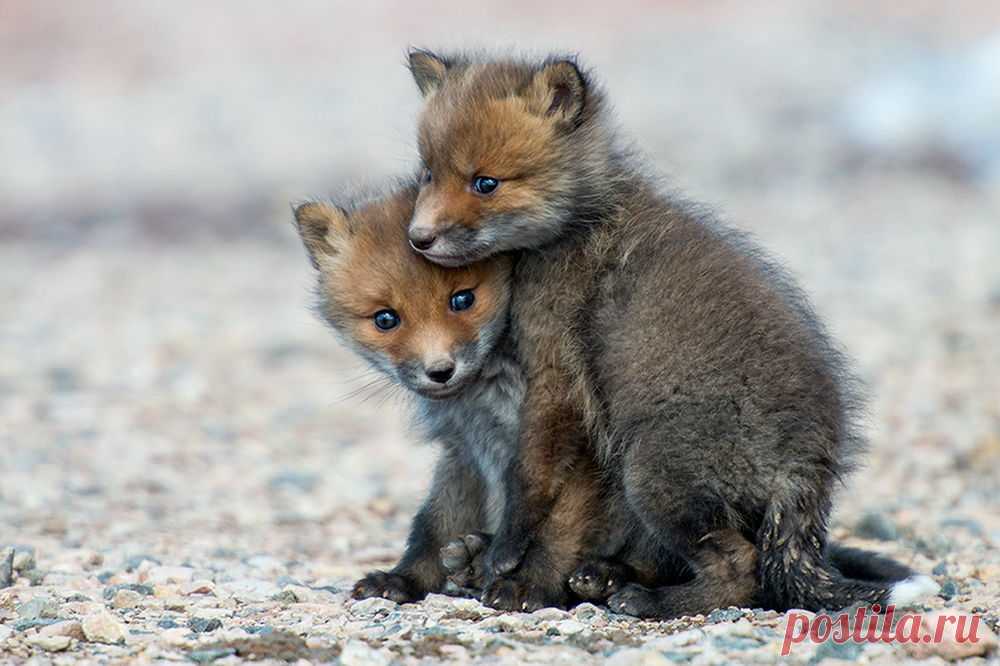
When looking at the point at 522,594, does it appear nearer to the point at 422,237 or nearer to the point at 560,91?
the point at 422,237

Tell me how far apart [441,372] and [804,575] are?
5.43 feet

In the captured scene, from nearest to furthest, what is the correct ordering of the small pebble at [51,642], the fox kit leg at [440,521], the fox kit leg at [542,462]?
1. the small pebble at [51,642]
2. the fox kit leg at [542,462]
3. the fox kit leg at [440,521]

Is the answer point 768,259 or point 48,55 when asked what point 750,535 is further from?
point 48,55

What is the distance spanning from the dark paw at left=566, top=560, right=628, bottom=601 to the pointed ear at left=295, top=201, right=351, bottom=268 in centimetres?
184

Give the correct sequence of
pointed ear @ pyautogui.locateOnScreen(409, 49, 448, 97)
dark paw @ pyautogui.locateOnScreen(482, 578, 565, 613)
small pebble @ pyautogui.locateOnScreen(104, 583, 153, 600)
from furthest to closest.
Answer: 1. pointed ear @ pyautogui.locateOnScreen(409, 49, 448, 97)
2. small pebble @ pyautogui.locateOnScreen(104, 583, 153, 600)
3. dark paw @ pyautogui.locateOnScreen(482, 578, 565, 613)

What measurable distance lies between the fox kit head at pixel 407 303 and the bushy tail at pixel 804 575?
4.69ft

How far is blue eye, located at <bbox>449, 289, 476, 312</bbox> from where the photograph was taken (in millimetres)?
6070

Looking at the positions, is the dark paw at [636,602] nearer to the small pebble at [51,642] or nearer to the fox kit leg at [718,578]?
the fox kit leg at [718,578]

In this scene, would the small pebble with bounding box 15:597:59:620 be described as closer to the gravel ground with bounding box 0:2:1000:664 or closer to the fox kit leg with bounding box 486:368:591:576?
the gravel ground with bounding box 0:2:1000:664

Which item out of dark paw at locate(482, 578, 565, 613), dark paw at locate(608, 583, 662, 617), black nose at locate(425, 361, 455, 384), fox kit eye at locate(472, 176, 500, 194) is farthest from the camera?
fox kit eye at locate(472, 176, 500, 194)

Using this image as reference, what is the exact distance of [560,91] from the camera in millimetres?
6453

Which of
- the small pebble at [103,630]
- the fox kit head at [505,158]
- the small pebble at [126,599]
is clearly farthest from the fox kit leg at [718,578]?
the small pebble at [126,599]

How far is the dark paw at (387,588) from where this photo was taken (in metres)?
6.06

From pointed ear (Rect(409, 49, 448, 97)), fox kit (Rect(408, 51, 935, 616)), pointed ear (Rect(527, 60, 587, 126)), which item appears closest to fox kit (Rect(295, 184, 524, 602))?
fox kit (Rect(408, 51, 935, 616))
